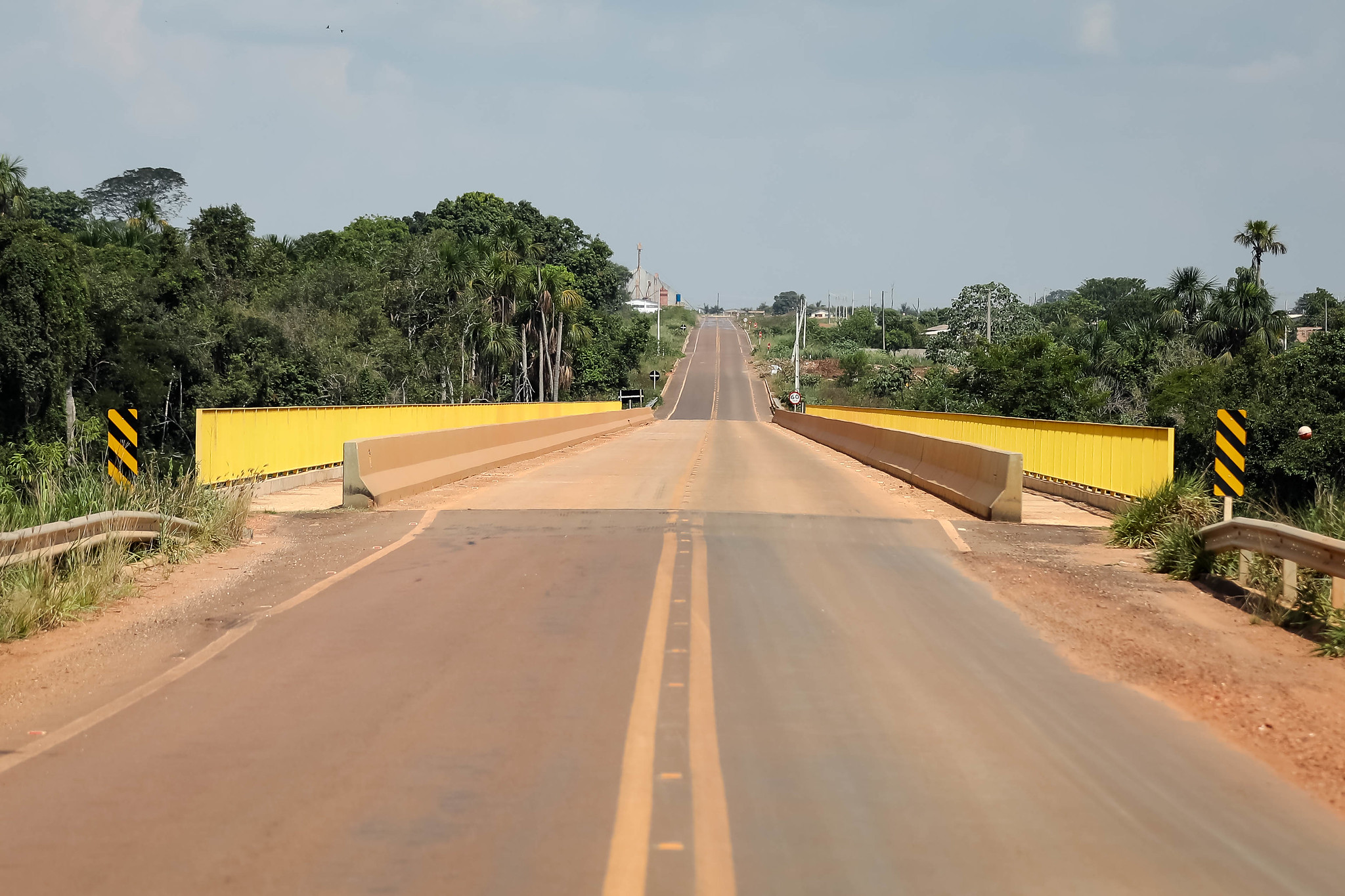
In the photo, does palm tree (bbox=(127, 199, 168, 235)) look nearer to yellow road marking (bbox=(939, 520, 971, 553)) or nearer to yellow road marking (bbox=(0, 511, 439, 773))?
yellow road marking (bbox=(939, 520, 971, 553))

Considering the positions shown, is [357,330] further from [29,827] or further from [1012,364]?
[29,827]

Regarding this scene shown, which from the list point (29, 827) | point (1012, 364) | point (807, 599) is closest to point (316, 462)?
point (807, 599)

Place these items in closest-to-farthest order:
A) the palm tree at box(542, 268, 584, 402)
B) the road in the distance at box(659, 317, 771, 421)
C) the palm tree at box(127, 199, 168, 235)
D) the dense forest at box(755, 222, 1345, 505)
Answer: the dense forest at box(755, 222, 1345, 505)
the palm tree at box(127, 199, 168, 235)
the palm tree at box(542, 268, 584, 402)
the road in the distance at box(659, 317, 771, 421)

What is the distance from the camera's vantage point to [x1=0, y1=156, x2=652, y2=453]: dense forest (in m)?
36.7

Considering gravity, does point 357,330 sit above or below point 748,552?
above

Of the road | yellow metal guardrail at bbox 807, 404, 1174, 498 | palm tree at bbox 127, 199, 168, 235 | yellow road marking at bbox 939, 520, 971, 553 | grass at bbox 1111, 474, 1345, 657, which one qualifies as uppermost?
palm tree at bbox 127, 199, 168, 235

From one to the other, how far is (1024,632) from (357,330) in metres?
56.2

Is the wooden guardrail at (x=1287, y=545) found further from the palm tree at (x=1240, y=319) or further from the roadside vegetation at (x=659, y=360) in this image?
the roadside vegetation at (x=659, y=360)

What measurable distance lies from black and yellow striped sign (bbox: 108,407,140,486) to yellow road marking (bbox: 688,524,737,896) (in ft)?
27.5

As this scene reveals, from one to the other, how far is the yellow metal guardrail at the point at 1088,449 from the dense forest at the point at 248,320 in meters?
28.5

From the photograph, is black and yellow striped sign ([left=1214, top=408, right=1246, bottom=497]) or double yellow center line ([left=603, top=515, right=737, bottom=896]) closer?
double yellow center line ([left=603, top=515, right=737, bottom=896])

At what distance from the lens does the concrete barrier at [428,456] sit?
15.8m

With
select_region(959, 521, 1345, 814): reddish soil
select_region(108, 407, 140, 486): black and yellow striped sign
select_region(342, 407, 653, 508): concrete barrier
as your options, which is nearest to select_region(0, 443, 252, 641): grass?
select_region(108, 407, 140, 486): black and yellow striped sign

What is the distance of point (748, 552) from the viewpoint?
1238 centimetres
